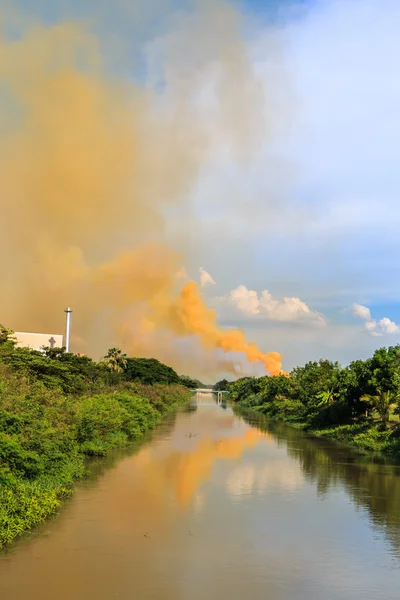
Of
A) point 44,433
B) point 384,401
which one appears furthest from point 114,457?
point 384,401

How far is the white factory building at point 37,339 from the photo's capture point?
76.1 metres

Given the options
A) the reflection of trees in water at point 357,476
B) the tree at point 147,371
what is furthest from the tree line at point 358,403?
the tree at point 147,371

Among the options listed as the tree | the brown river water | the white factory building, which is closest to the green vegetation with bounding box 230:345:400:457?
the brown river water

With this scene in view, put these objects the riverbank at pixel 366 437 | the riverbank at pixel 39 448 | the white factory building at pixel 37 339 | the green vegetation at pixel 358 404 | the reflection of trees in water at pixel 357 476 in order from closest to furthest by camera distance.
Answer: the riverbank at pixel 39 448 → the reflection of trees in water at pixel 357 476 → the riverbank at pixel 366 437 → the green vegetation at pixel 358 404 → the white factory building at pixel 37 339

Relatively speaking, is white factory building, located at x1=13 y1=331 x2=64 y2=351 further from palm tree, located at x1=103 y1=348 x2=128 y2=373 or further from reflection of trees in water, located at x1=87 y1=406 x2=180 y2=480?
reflection of trees in water, located at x1=87 y1=406 x2=180 y2=480

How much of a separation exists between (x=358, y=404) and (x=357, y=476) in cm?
1827

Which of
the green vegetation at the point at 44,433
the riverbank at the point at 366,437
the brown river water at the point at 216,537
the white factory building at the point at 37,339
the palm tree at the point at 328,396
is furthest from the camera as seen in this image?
the white factory building at the point at 37,339

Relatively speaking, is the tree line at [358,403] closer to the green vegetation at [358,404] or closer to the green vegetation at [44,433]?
the green vegetation at [358,404]

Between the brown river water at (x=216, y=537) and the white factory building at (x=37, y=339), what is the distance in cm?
4903

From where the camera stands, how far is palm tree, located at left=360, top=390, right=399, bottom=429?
3894 cm

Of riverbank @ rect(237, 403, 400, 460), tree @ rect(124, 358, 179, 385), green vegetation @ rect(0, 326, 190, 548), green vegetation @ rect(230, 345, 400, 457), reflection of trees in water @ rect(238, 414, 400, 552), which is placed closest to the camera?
green vegetation @ rect(0, 326, 190, 548)

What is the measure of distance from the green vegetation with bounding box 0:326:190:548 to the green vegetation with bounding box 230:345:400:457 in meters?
15.1

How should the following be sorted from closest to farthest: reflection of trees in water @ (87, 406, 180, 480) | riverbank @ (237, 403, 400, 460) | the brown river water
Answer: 1. the brown river water
2. reflection of trees in water @ (87, 406, 180, 480)
3. riverbank @ (237, 403, 400, 460)

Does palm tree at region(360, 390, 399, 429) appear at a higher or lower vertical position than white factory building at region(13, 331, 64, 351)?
lower
